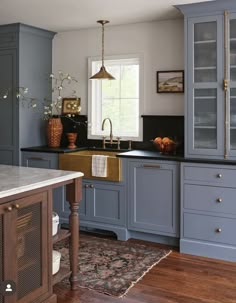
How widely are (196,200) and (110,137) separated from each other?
58.2 inches

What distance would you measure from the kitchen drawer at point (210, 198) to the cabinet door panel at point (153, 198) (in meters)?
0.17

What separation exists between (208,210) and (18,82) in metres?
2.63

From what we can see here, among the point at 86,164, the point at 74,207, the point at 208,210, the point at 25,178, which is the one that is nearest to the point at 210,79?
the point at 208,210

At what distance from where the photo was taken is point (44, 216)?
106 inches

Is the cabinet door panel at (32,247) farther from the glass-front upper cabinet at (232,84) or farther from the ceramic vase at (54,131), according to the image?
the ceramic vase at (54,131)

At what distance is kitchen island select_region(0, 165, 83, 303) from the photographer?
239 cm

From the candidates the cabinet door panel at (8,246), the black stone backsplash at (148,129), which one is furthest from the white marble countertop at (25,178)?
the black stone backsplash at (148,129)

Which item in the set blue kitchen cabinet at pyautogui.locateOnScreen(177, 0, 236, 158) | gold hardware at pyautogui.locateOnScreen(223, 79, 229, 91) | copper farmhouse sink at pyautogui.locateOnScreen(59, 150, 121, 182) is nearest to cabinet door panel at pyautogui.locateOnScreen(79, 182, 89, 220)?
copper farmhouse sink at pyautogui.locateOnScreen(59, 150, 121, 182)

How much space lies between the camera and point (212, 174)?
12.6 ft

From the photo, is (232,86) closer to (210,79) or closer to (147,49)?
Result: (210,79)

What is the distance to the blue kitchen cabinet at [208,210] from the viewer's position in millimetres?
3795

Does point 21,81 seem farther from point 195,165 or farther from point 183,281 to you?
point 183,281

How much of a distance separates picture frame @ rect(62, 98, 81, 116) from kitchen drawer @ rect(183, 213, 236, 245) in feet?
6.65

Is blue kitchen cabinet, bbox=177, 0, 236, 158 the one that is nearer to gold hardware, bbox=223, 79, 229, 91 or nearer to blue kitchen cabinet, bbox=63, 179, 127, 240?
gold hardware, bbox=223, 79, 229, 91
